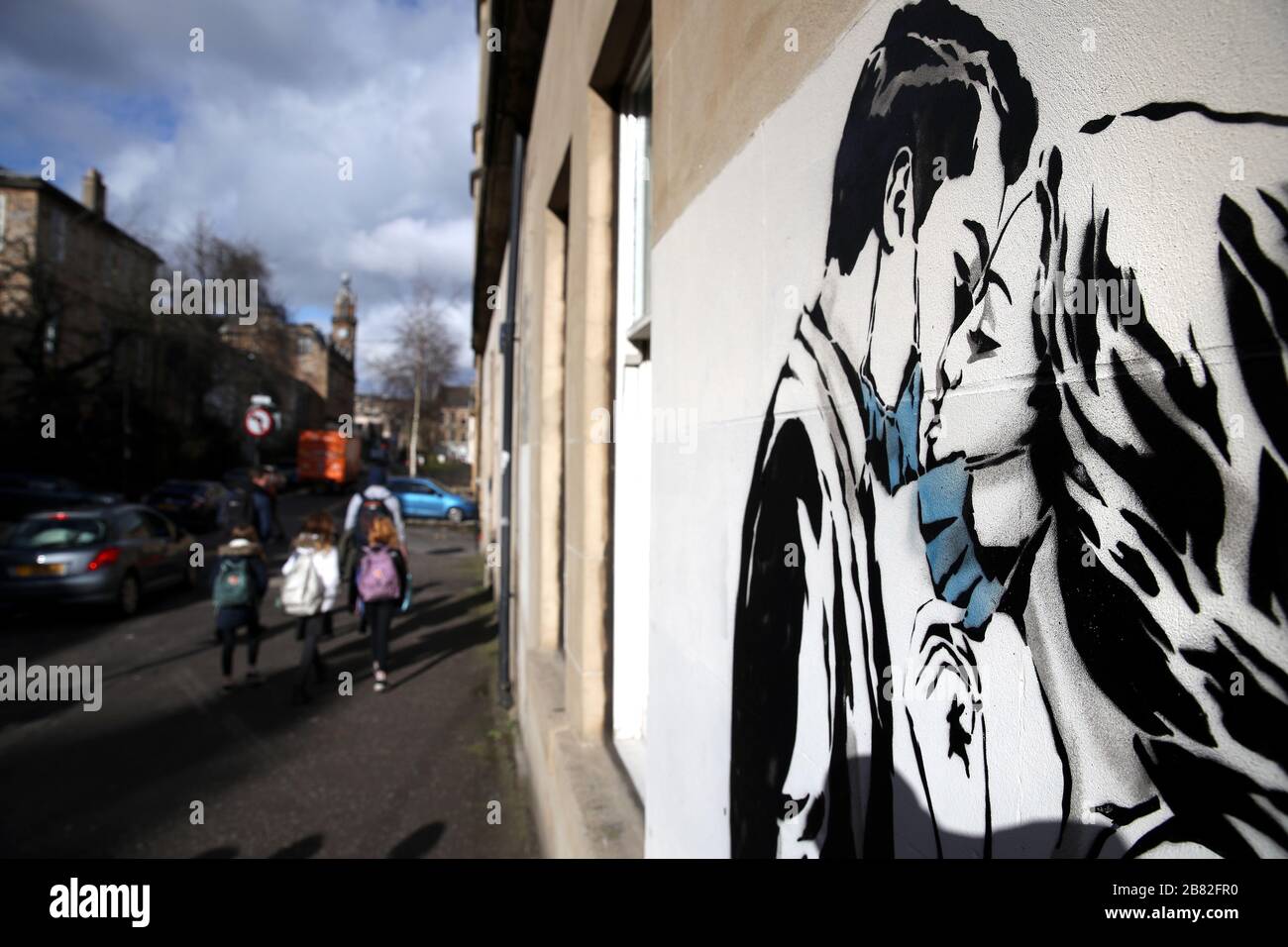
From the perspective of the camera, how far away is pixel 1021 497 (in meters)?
0.97

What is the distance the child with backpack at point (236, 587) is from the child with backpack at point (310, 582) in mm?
A: 336

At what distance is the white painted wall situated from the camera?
751 millimetres

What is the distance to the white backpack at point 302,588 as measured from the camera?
6633mm

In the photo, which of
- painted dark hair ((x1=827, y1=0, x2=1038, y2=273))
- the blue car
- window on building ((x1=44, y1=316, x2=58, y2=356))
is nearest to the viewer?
painted dark hair ((x1=827, y1=0, x2=1038, y2=273))

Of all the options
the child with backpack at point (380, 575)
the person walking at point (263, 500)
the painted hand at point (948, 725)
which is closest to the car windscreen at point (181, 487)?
the person walking at point (263, 500)

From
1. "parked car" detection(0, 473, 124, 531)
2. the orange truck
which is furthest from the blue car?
the orange truck

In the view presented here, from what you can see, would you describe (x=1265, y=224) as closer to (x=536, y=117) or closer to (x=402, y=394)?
(x=536, y=117)

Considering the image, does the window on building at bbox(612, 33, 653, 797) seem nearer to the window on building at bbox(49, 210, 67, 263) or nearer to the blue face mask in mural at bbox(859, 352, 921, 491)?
the blue face mask in mural at bbox(859, 352, 921, 491)

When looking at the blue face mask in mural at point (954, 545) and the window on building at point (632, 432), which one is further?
the window on building at point (632, 432)

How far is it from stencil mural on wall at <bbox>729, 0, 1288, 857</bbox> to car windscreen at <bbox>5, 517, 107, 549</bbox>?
1156 centimetres

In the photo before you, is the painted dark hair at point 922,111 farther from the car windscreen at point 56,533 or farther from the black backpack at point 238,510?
the car windscreen at point 56,533

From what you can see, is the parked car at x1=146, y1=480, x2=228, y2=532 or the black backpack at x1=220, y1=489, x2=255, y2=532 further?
the parked car at x1=146, y1=480, x2=228, y2=532

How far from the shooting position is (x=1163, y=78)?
0.80 metres
